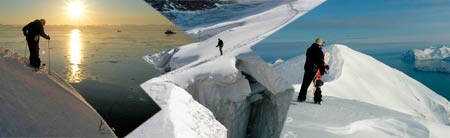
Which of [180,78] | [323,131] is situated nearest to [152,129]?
[180,78]

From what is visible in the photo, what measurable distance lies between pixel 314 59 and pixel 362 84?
711 centimetres

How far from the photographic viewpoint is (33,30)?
6.88 feet

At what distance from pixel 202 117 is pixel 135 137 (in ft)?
1.03

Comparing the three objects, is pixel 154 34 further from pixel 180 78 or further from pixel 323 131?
pixel 323 131

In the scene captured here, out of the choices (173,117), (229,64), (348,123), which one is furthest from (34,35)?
(348,123)

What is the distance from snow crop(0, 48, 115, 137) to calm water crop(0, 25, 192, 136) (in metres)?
0.07

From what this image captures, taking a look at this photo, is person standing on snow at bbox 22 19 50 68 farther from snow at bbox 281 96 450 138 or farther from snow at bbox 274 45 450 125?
snow at bbox 281 96 450 138

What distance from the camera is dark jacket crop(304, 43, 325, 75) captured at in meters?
2.92

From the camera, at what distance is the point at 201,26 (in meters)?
2.36

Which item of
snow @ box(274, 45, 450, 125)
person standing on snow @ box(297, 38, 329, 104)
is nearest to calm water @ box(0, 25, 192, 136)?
snow @ box(274, 45, 450, 125)

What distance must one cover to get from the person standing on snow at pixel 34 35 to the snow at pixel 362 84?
1.18 m

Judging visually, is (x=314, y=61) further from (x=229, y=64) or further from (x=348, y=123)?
(x=229, y=64)

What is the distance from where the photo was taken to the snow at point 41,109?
223 centimetres

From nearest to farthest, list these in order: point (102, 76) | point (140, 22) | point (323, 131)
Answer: point (102, 76)
point (140, 22)
point (323, 131)
